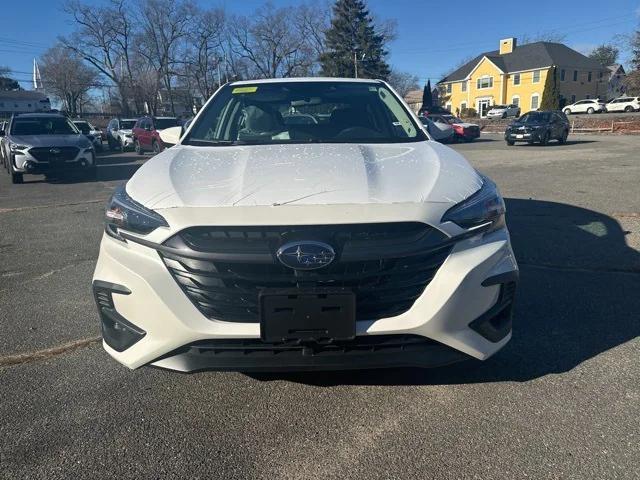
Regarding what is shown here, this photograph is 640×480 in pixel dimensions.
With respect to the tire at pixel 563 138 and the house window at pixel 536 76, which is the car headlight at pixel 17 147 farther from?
the house window at pixel 536 76

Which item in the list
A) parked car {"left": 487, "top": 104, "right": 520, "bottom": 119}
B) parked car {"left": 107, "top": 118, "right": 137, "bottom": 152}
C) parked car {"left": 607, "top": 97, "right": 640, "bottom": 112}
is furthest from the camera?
parked car {"left": 487, "top": 104, "right": 520, "bottom": 119}

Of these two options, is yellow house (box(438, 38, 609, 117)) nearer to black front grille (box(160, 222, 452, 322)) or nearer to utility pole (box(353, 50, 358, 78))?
utility pole (box(353, 50, 358, 78))

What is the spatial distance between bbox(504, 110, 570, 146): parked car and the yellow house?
140ft

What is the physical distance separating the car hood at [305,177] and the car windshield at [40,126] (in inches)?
456

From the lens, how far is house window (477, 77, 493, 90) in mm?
67125

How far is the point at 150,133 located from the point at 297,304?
20.7m

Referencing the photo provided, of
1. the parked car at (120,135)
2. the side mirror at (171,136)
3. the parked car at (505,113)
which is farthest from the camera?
the parked car at (505,113)

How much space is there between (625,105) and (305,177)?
59491mm

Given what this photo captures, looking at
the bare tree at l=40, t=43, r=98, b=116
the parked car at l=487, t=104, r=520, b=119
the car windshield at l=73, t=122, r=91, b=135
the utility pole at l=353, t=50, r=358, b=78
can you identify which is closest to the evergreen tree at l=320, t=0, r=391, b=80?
the utility pole at l=353, t=50, r=358, b=78

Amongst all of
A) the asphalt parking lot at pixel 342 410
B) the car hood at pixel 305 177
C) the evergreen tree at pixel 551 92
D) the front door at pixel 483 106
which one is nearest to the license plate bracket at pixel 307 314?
the car hood at pixel 305 177

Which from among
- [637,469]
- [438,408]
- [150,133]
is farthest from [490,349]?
[150,133]

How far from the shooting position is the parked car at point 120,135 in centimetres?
2538

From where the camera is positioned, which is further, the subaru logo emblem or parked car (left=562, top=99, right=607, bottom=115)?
parked car (left=562, top=99, right=607, bottom=115)

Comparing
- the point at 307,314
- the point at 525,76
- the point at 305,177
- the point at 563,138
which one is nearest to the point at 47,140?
the point at 305,177
